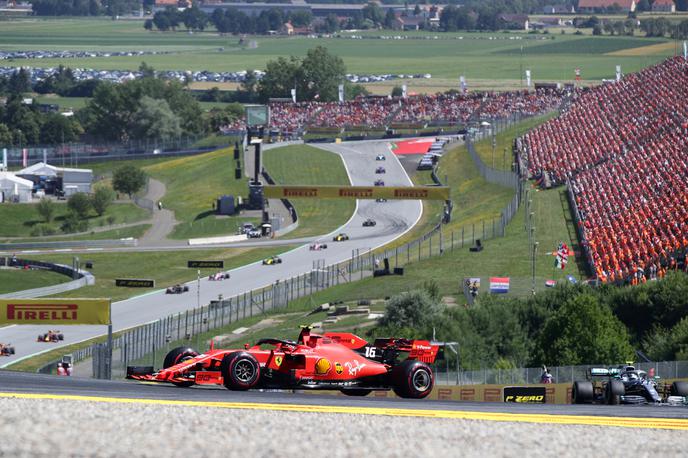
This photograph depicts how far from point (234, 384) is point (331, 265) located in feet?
152

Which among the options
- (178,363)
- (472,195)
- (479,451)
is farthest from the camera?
(472,195)

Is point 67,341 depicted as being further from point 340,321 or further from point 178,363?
point 178,363

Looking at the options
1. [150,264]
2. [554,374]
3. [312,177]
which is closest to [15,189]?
[312,177]

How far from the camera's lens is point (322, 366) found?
2639 cm

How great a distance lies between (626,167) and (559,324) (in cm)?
3000

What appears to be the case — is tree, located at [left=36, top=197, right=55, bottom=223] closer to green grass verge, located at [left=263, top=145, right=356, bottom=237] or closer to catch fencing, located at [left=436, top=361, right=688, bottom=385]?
green grass verge, located at [left=263, top=145, right=356, bottom=237]

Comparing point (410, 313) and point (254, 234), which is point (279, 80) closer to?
point (254, 234)

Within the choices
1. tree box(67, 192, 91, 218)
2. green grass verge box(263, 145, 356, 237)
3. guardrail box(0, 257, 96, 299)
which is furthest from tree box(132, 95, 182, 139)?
guardrail box(0, 257, 96, 299)

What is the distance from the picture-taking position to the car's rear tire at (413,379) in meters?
26.3

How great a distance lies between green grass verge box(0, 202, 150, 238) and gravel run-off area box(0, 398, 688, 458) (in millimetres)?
77585

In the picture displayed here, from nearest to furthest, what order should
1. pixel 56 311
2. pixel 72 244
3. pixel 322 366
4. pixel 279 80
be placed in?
pixel 322 366 < pixel 56 311 < pixel 72 244 < pixel 279 80

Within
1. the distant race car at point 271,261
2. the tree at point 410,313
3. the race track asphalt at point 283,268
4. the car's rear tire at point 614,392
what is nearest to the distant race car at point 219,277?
the race track asphalt at point 283,268

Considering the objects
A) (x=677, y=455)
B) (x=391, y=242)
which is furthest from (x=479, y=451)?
(x=391, y=242)

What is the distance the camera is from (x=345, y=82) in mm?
181750
